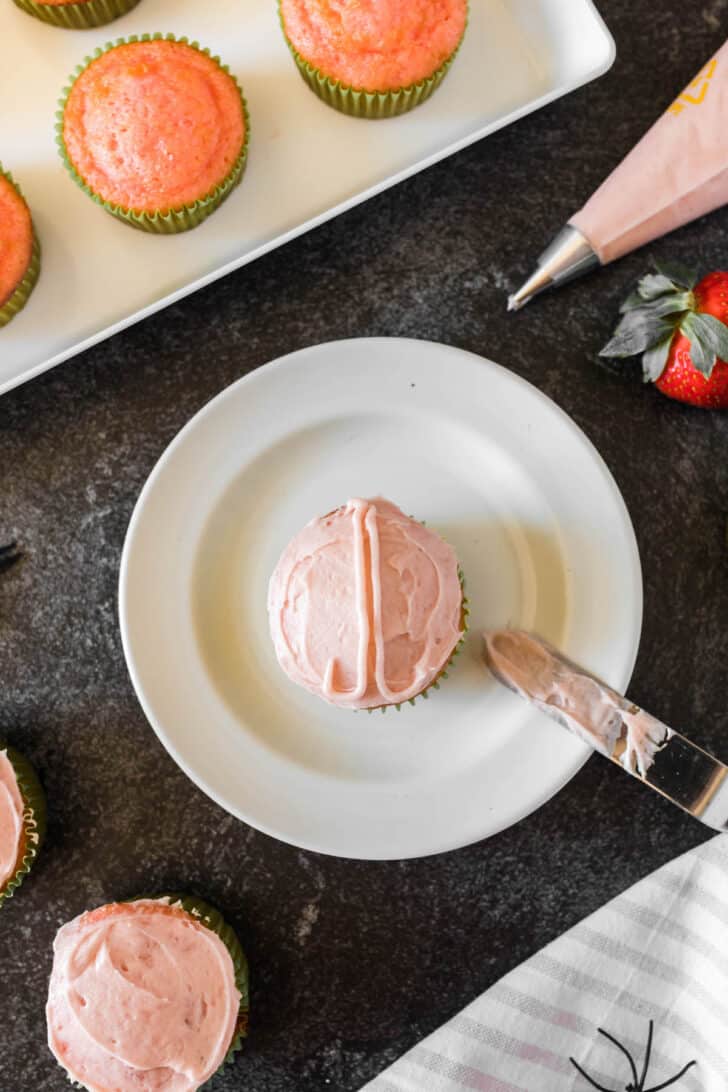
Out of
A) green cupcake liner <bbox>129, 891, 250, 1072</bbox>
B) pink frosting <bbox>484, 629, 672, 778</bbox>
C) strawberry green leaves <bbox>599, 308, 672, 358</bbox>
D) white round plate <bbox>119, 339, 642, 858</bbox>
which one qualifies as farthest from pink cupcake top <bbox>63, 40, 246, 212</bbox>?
green cupcake liner <bbox>129, 891, 250, 1072</bbox>

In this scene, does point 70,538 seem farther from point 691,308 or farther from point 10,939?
point 691,308

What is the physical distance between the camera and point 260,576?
4.78 ft

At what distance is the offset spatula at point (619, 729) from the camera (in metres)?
1.24

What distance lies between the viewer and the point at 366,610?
122 centimetres

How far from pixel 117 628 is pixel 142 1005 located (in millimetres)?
558

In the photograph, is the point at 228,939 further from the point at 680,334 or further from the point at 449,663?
the point at 680,334

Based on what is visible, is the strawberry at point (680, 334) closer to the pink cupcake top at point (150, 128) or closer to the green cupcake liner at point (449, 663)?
the green cupcake liner at point (449, 663)

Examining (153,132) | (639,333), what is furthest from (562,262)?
(153,132)

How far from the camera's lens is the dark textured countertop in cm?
149

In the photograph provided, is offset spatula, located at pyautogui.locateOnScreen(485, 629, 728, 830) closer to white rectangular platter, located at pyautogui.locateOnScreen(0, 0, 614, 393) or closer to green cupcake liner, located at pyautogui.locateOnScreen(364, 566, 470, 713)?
green cupcake liner, located at pyautogui.locateOnScreen(364, 566, 470, 713)

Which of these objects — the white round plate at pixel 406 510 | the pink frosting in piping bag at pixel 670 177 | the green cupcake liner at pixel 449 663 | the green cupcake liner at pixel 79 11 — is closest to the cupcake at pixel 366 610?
the green cupcake liner at pixel 449 663

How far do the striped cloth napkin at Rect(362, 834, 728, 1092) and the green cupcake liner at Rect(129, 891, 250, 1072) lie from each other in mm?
228

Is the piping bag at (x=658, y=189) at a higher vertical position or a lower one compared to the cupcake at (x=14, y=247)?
lower

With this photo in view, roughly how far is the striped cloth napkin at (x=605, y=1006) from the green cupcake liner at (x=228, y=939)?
0.75 ft
